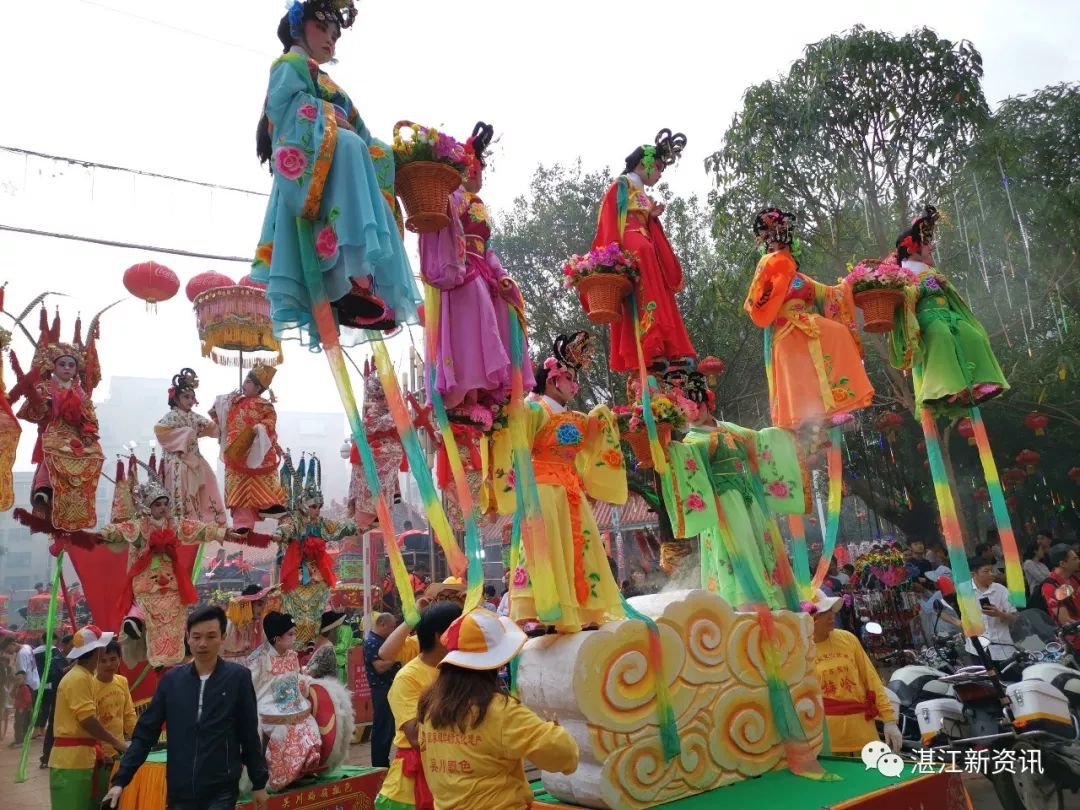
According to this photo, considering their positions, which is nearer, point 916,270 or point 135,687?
point 916,270

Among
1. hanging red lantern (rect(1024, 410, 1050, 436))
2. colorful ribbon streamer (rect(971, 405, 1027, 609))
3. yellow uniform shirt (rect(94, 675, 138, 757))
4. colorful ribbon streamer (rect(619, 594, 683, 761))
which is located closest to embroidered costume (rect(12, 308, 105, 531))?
yellow uniform shirt (rect(94, 675, 138, 757))

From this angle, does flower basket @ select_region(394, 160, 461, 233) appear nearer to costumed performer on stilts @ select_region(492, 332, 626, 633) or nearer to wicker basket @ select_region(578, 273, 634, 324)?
costumed performer on stilts @ select_region(492, 332, 626, 633)

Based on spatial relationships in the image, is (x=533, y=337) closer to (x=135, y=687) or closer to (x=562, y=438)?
(x=135, y=687)

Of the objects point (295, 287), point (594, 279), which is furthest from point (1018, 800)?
point (295, 287)

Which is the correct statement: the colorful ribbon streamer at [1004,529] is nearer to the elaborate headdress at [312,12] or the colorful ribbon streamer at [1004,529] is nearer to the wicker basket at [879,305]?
the wicker basket at [879,305]

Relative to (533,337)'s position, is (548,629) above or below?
below

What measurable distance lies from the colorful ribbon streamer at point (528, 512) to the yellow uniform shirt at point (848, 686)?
194 cm

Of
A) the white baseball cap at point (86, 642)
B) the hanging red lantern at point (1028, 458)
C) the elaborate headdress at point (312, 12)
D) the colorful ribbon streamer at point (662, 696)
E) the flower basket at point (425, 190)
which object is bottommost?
the colorful ribbon streamer at point (662, 696)

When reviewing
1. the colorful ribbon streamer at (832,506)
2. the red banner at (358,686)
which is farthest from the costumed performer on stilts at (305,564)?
the colorful ribbon streamer at (832,506)

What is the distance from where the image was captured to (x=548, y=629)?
13.2 feet

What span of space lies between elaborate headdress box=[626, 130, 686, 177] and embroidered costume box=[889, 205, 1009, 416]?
1769mm

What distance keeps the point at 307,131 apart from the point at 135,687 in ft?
21.2

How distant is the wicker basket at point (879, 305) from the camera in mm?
5105

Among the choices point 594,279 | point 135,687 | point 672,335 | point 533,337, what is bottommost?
point 135,687
